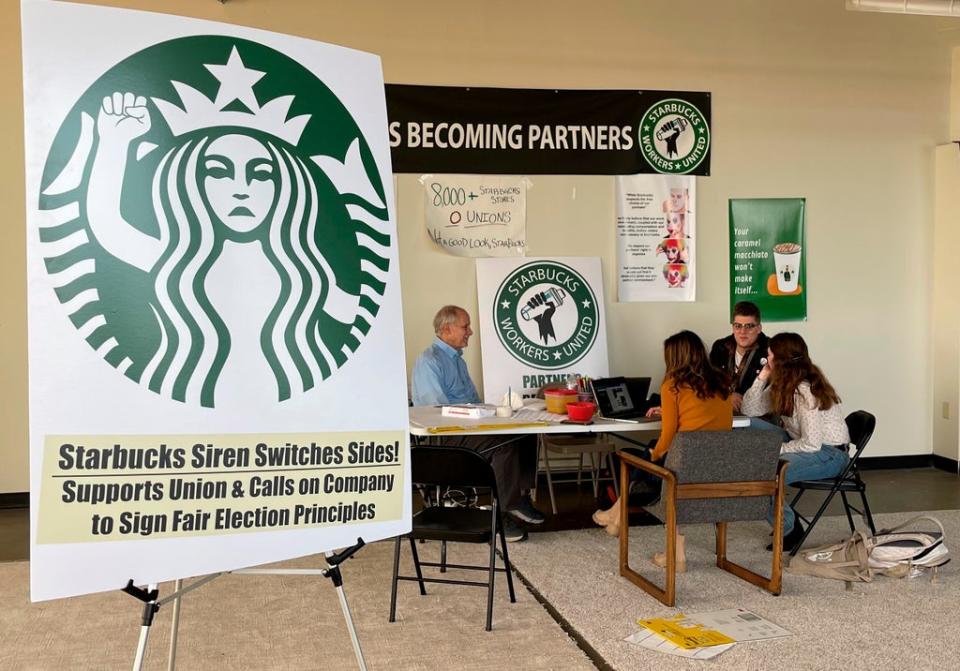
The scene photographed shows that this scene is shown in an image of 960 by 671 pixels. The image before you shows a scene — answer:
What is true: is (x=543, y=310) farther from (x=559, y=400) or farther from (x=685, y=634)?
(x=685, y=634)

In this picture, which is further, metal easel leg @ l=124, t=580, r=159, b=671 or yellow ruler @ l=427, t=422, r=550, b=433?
yellow ruler @ l=427, t=422, r=550, b=433

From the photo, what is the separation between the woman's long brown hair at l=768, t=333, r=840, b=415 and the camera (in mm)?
4680

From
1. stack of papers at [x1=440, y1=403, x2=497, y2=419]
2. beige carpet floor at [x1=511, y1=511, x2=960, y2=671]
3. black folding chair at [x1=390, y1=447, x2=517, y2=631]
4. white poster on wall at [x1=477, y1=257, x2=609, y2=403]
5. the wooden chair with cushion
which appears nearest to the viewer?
beige carpet floor at [x1=511, y1=511, x2=960, y2=671]

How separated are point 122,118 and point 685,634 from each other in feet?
8.95

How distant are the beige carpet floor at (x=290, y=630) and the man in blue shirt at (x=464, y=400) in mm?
748

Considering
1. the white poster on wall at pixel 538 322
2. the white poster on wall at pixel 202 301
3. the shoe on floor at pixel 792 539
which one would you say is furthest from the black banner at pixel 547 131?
the white poster on wall at pixel 202 301

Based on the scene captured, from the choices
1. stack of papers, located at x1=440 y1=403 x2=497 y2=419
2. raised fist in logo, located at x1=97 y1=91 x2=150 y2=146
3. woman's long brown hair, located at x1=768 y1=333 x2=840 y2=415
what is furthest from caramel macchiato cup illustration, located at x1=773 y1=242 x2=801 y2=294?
raised fist in logo, located at x1=97 y1=91 x2=150 y2=146

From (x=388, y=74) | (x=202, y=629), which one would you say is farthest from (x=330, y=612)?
(x=388, y=74)

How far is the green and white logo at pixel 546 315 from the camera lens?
6.54 metres

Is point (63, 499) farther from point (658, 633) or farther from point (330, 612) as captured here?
point (658, 633)

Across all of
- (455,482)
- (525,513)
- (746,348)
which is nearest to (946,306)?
(746,348)

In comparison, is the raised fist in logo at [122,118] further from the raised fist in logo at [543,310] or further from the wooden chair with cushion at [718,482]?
the raised fist in logo at [543,310]

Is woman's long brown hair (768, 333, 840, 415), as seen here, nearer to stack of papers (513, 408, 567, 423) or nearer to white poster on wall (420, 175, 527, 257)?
stack of papers (513, 408, 567, 423)

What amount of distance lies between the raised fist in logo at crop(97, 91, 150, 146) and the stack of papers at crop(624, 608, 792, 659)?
254 cm
